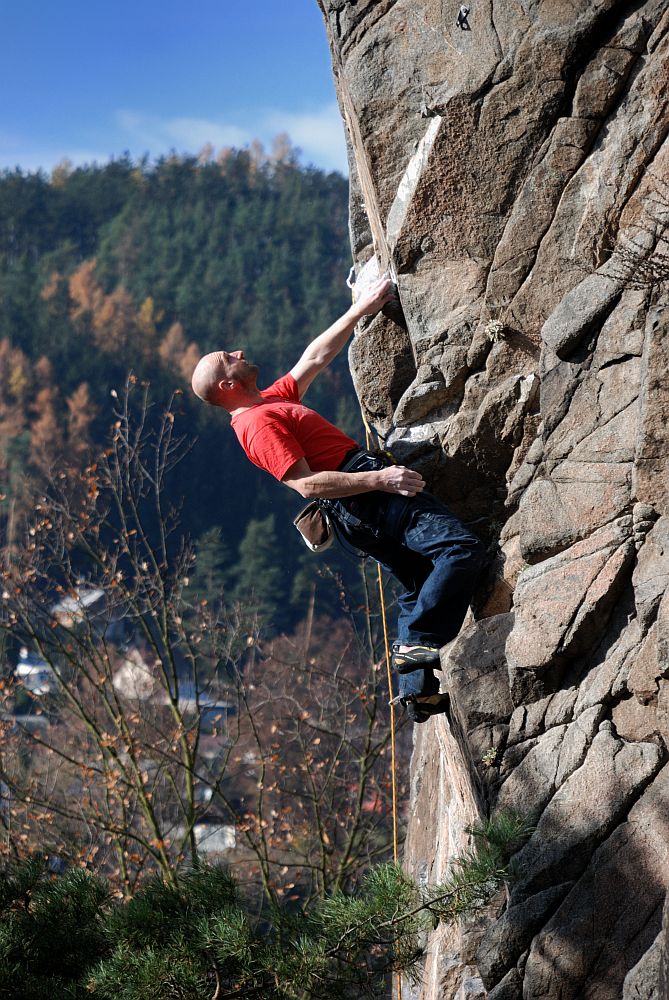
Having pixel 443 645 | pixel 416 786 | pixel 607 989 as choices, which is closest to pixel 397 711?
pixel 416 786

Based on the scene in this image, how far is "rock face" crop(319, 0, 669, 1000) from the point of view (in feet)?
13.1

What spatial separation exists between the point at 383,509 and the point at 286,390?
36.3 inches

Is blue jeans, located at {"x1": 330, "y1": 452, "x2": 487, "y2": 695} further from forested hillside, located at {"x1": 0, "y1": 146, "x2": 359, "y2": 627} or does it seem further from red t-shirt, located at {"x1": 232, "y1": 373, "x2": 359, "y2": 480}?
forested hillside, located at {"x1": 0, "y1": 146, "x2": 359, "y2": 627}

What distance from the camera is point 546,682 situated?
175 inches

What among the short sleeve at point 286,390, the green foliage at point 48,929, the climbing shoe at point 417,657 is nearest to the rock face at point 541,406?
the climbing shoe at point 417,657

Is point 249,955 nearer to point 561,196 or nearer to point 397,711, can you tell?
point 561,196

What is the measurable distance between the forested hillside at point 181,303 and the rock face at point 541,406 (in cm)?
3059

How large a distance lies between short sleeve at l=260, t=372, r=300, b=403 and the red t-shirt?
3cm

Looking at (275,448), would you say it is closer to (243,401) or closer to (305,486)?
(305,486)

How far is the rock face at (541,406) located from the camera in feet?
13.1

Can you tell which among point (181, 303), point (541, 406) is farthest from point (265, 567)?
point (541, 406)

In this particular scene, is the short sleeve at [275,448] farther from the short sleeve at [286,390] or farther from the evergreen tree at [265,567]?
the evergreen tree at [265,567]

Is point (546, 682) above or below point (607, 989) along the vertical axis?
above

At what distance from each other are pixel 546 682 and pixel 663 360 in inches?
56.5
